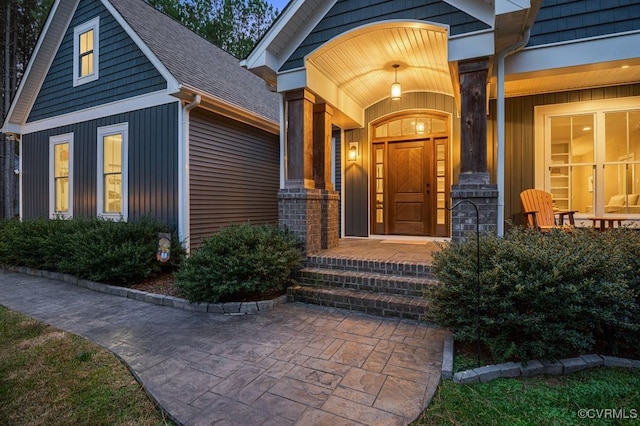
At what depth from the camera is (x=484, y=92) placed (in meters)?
3.88

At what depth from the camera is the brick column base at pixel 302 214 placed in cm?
484

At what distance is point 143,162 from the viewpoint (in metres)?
6.50

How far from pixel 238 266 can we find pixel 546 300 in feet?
10.3

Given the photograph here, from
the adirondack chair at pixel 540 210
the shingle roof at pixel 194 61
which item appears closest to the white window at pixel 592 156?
the adirondack chair at pixel 540 210

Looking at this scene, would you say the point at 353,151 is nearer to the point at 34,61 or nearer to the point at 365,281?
the point at 365,281

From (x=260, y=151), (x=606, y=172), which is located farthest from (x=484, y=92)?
(x=260, y=151)

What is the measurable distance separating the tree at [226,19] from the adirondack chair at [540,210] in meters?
15.0

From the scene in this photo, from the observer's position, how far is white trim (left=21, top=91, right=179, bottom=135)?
628 cm

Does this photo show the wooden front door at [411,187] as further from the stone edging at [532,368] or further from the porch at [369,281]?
the stone edging at [532,368]

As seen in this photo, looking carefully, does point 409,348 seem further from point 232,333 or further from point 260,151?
point 260,151

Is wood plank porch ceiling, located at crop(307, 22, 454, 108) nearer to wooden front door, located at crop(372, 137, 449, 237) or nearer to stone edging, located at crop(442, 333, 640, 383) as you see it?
wooden front door, located at crop(372, 137, 449, 237)

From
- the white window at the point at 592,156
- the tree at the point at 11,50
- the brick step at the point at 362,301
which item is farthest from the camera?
the tree at the point at 11,50

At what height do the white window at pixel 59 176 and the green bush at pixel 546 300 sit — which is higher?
the white window at pixel 59 176

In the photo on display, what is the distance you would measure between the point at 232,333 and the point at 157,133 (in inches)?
179
